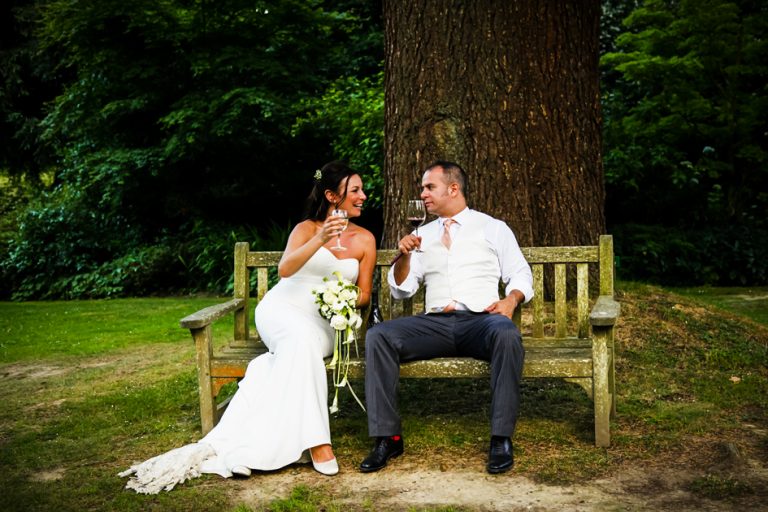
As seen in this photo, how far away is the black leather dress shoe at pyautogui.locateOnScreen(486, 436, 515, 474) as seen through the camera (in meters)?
3.99

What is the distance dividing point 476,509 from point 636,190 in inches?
387

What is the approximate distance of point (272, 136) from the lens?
13.4 meters

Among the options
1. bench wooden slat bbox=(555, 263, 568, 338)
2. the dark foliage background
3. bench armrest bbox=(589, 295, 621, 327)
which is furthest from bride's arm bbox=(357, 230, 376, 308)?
the dark foliage background

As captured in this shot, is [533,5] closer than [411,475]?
No

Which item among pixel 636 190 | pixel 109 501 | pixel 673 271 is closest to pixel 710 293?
pixel 673 271

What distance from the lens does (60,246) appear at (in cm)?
1525

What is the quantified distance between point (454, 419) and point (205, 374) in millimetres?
1568

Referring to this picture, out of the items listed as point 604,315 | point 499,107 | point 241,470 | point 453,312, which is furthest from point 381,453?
point 499,107

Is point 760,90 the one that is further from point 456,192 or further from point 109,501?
Result: point 109,501

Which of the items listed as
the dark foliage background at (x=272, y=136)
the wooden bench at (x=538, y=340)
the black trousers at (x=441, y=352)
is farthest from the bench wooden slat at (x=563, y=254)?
the dark foliage background at (x=272, y=136)

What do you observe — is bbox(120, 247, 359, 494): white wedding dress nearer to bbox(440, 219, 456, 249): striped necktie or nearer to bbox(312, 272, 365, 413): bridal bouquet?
bbox(312, 272, 365, 413): bridal bouquet

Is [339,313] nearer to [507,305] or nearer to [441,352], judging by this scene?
[441,352]

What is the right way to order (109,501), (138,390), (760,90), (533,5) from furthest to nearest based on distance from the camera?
(760,90) < (138,390) < (533,5) < (109,501)

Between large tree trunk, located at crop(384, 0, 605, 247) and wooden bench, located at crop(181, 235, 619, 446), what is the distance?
80 cm
